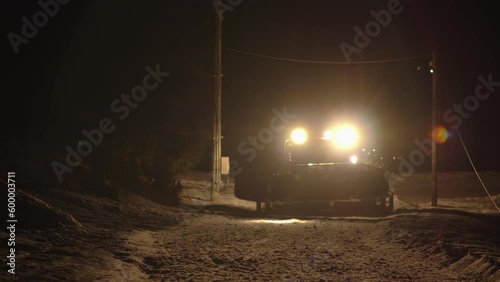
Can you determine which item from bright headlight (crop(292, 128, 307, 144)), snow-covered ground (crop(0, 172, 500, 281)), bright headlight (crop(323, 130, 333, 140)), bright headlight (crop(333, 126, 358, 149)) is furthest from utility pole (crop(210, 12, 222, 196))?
bright headlight (crop(333, 126, 358, 149))

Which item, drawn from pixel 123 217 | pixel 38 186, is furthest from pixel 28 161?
pixel 123 217

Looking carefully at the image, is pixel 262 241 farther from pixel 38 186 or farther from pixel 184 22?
pixel 184 22

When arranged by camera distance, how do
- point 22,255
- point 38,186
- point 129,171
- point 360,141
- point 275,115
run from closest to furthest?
point 22,255, point 38,186, point 129,171, point 360,141, point 275,115

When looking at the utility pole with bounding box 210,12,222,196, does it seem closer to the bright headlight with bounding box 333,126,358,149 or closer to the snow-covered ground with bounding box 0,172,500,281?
the snow-covered ground with bounding box 0,172,500,281

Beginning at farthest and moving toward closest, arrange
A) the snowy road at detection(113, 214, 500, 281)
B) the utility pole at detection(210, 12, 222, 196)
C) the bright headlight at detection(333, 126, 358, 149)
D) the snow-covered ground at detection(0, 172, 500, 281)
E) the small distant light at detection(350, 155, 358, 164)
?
the bright headlight at detection(333, 126, 358, 149) → the small distant light at detection(350, 155, 358, 164) → the utility pole at detection(210, 12, 222, 196) → the snowy road at detection(113, 214, 500, 281) → the snow-covered ground at detection(0, 172, 500, 281)

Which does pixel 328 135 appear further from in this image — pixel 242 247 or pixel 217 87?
pixel 242 247

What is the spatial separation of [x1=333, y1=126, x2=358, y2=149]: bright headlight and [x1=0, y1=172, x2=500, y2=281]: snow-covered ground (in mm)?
5262

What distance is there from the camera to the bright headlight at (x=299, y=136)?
20.4 meters

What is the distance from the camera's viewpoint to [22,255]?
24.1 feet

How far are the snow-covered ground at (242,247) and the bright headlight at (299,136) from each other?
488 cm

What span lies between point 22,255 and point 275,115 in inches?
1460

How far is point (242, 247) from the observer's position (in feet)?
34.7

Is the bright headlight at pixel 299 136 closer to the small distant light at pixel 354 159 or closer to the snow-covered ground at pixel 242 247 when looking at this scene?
the small distant light at pixel 354 159

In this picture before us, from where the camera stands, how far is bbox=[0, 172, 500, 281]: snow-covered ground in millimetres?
7961
